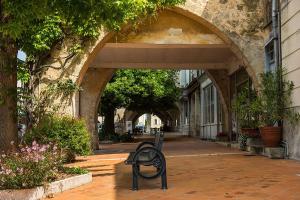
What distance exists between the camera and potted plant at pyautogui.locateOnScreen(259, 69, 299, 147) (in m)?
12.1

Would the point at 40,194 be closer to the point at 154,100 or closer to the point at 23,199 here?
the point at 23,199

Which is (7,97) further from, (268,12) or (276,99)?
(268,12)

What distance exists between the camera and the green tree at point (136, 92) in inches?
1131

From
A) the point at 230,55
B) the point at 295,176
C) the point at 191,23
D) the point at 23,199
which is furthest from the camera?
the point at 230,55

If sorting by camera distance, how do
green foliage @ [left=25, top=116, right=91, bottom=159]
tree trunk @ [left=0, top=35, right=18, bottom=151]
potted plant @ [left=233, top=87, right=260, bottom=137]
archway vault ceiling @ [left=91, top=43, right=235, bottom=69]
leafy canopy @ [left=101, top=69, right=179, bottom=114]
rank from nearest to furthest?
tree trunk @ [left=0, top=35, right=18, bottom=151]
green foliage @ [left=25, top=116, right=91, bottom=159]
potted plant @ [left=233, top=87, right=260, bottom=137]
archway vault ceiling @ [left=91, top=43, right=235, bottom=69]
leafy canopy @ [left=101, top=69, right=179, bottom=114]

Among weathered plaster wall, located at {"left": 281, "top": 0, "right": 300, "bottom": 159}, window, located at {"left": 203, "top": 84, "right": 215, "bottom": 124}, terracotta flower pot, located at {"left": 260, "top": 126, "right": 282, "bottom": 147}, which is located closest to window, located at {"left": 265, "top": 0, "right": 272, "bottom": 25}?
weathered plaster wall, located at {"left": 281, "top": 0, "right": 300, "bottom": 159}

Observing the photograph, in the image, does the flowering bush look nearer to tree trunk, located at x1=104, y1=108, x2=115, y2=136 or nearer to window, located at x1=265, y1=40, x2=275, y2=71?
window, located at x1=265, y1=40, x2=275, y2=71

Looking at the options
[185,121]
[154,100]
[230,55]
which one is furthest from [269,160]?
[185,121]

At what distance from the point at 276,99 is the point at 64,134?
547cm

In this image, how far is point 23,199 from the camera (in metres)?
6.82

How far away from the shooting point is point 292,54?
11.5 m

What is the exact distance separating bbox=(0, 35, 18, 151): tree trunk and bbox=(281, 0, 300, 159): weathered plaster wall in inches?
250

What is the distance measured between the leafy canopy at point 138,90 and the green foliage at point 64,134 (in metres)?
15.8

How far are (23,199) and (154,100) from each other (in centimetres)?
2403
